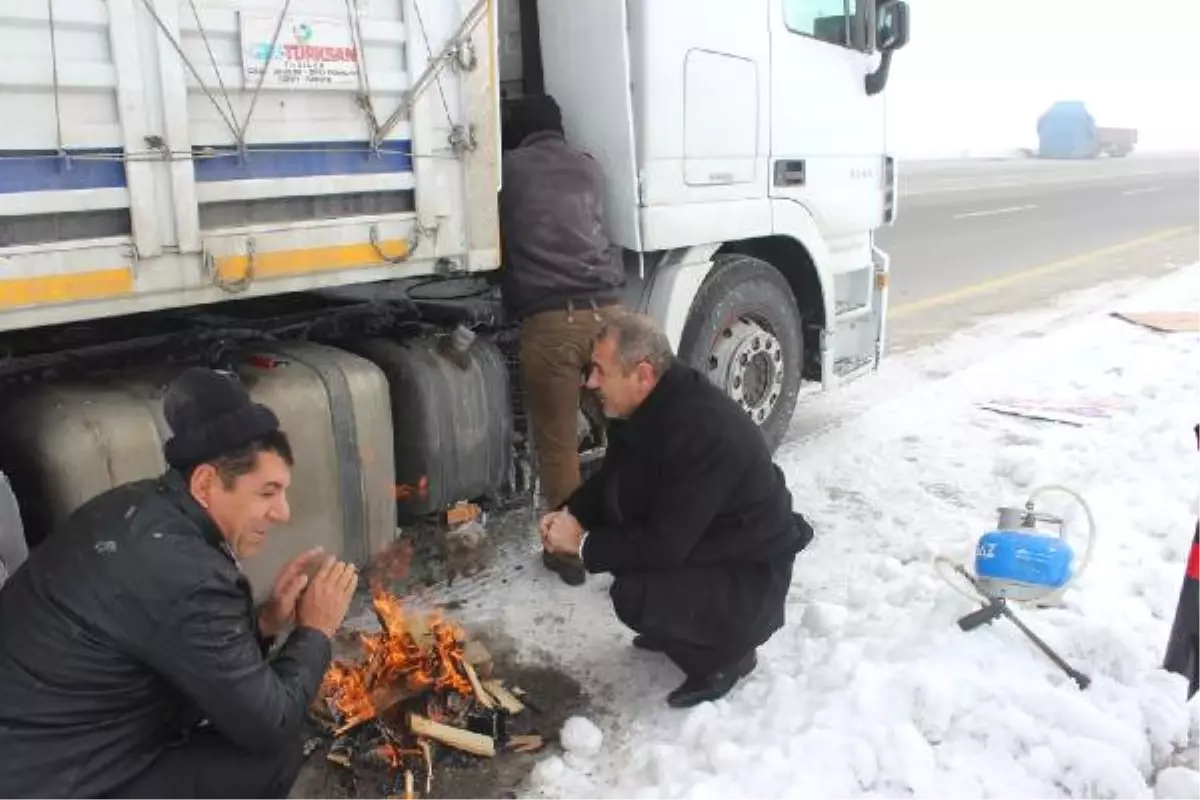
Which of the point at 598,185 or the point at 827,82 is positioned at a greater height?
the point at 827,82

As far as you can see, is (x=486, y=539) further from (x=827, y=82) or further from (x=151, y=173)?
(x=827, y=82)

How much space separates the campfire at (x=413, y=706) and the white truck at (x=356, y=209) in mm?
479

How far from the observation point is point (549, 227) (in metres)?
4.16

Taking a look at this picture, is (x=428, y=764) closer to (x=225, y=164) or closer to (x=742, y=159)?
(x=225, y=164)

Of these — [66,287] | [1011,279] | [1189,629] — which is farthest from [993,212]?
[66,287]

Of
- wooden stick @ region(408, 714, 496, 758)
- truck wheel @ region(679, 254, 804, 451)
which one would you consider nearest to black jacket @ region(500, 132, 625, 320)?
truck wheel @ region(679, 254, 804, 451)

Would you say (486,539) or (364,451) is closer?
(364,451)

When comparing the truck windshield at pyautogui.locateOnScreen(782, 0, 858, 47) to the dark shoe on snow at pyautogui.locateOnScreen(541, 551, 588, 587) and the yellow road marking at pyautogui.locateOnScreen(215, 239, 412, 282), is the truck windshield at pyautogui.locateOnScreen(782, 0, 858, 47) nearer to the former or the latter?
the yellow road marking at pyautogui.locateOnScreen(215, 239, 412, 282)

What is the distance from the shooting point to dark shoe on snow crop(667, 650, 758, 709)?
3.33m

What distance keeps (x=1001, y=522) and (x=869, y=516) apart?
4.00 ft

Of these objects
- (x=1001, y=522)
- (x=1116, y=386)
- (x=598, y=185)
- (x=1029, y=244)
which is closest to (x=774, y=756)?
(x=1001, y=522)

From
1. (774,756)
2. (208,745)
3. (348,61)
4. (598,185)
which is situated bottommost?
(774,756)

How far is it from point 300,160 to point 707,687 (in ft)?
6.60

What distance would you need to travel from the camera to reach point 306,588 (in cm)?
268
